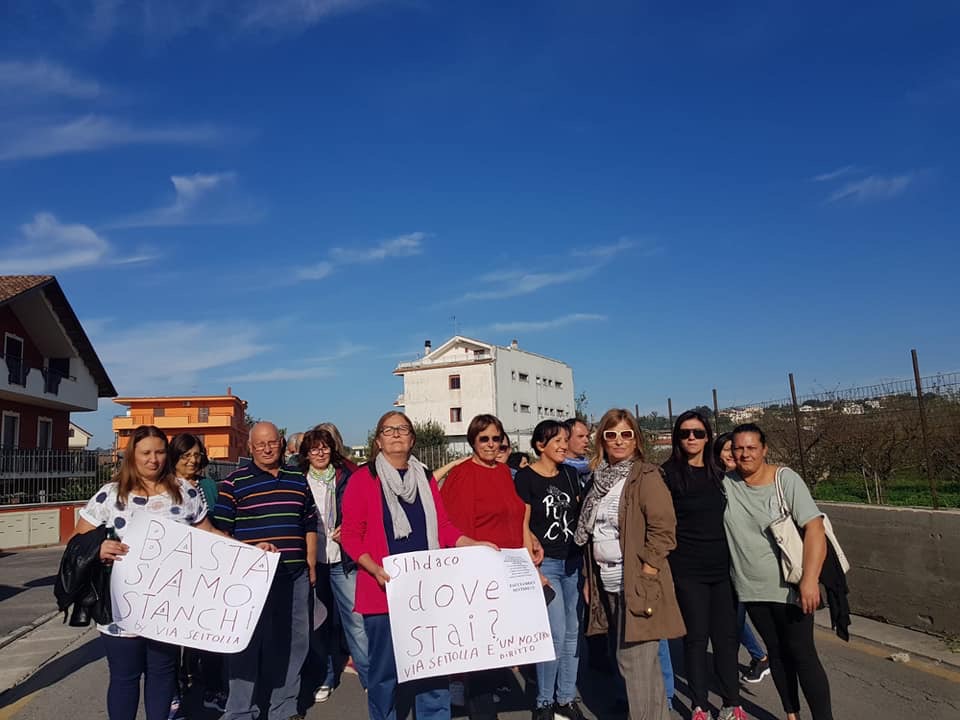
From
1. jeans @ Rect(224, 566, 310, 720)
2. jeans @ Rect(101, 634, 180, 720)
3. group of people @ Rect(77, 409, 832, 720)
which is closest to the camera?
jeans @ Rect(101, 634, 180, 720)

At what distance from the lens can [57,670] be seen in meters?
6.62

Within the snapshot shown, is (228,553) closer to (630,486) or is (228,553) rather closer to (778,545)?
(630,486)

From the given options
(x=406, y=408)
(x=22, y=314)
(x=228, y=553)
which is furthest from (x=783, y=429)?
(x=406, y=408)

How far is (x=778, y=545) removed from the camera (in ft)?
14.2

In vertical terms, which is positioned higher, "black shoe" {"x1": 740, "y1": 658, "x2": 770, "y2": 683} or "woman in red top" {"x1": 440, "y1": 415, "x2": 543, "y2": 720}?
"woman in red top" {"x1": 440, "y1": 415, "x2": 543, "y2": 720}

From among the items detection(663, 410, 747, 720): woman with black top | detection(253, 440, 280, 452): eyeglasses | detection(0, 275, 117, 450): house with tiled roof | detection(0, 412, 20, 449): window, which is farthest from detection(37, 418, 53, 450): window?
detection(663, 410, 747, 720): woman with black top

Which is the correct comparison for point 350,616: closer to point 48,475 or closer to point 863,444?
point 863,444

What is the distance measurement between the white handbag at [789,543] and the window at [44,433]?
32.7 m

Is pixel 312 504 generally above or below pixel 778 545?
above

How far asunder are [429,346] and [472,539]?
68461mm

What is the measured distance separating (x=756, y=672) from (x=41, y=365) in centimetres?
3224

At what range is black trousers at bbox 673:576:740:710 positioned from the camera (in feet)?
15.0

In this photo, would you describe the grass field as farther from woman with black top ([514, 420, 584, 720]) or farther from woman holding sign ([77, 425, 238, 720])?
woman holding sign ([77, 425, 238, 720])

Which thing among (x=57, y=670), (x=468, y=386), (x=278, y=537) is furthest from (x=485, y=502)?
(x=468, y=386)
